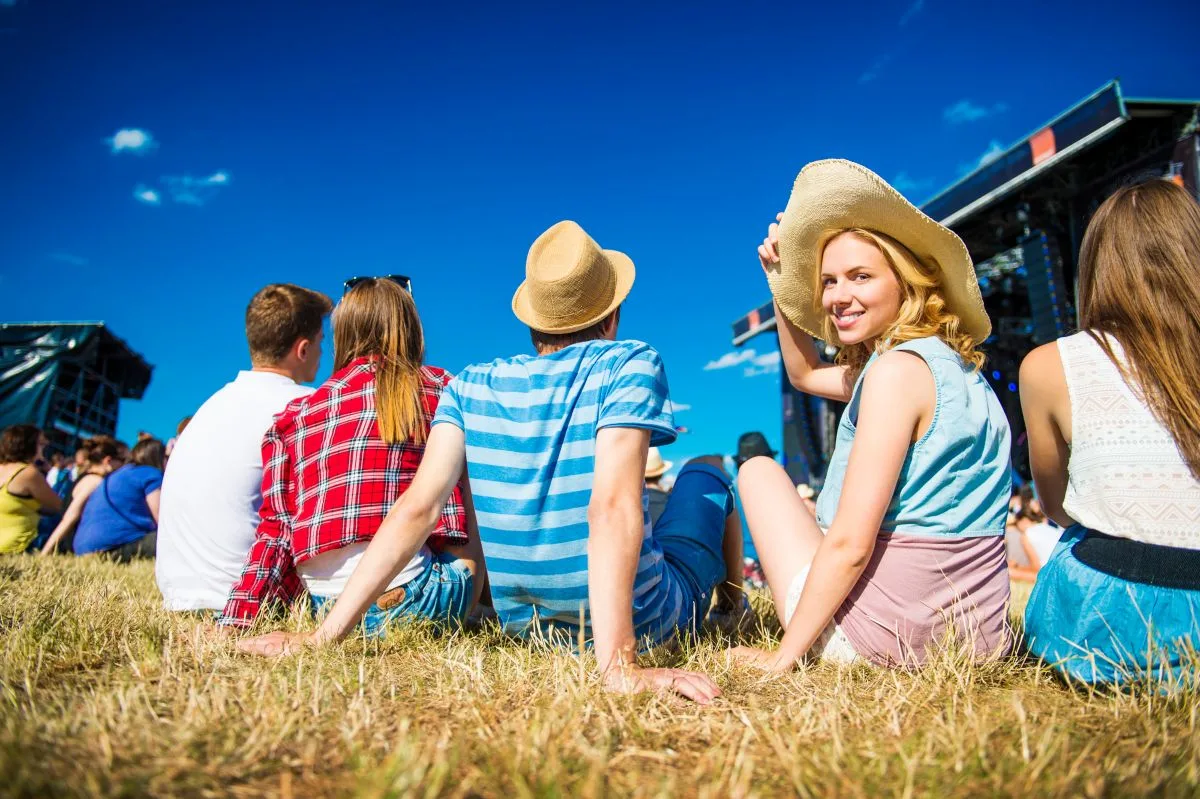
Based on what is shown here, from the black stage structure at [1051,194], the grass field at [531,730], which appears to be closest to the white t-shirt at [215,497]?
the grass field at [531,730]

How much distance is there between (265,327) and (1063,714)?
2.81m

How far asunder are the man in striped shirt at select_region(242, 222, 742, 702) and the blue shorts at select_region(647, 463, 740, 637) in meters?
0.07

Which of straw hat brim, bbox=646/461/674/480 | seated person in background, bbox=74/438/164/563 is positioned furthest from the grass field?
seated person in background, bbox=74/438/164/563

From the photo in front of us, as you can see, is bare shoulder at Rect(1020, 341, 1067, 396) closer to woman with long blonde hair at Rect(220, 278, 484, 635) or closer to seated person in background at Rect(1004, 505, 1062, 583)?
woman with long blonde hair at Rect(220, 278, 484, 635)

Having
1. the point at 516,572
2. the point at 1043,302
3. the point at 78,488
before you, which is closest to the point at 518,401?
the point at 516,572

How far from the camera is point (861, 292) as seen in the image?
199 cm

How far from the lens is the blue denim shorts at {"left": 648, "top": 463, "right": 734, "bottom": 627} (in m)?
2.16

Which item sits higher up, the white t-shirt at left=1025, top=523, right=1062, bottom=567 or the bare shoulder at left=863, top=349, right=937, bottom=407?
the bare shoulder at left=863, top=349, right=937, bottom=407

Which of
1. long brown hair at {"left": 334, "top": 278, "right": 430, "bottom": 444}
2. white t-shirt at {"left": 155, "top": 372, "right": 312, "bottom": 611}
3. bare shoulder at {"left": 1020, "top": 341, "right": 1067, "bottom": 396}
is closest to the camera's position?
bare shoulder at {"left": 1020, "top": 341, "right": 1067, "bottom": 396}

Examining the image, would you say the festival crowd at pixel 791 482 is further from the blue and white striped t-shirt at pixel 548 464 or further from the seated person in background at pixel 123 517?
the seated person in background at pixel 123 517

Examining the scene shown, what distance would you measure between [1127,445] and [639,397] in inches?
42.3

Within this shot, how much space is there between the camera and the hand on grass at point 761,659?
167 centimetres

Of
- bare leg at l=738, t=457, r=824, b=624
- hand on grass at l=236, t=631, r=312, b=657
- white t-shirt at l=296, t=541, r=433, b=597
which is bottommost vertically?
hand on grass at l=236, t=631, r=312, b=657

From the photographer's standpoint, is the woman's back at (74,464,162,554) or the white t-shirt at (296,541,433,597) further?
the woman's back at (74,464,162,554)
